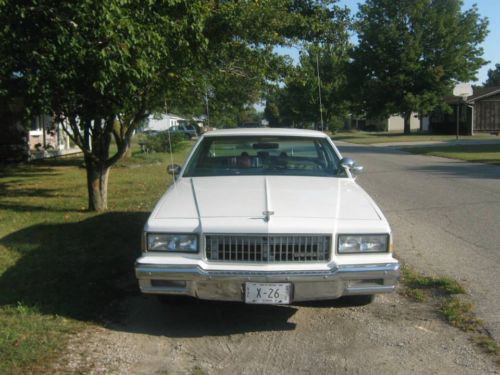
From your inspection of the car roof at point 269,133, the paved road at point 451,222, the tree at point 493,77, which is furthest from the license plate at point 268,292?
the tree at point 493,77

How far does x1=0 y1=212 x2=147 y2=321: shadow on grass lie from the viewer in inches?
213

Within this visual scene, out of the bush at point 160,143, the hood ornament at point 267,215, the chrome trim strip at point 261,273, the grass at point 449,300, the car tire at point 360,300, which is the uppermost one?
the bush at point 160,143

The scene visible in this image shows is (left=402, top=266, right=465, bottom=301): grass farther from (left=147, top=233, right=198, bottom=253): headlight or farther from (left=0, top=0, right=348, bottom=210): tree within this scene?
(left=0, top=0, right=348, bottom=210): tree

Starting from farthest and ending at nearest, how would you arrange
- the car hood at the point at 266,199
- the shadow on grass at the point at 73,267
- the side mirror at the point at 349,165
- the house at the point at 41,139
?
the house at the point at 41,139 < the side mirror at the point at 349,165 < the shadow on grass at the point at 73,267 < the car hood at the point at 266,199

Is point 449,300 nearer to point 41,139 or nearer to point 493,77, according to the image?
point 41,139

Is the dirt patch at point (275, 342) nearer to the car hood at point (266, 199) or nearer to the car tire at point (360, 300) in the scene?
the car tire at point (360, 300)

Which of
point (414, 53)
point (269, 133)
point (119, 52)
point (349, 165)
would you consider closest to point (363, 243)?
point (349, 165)

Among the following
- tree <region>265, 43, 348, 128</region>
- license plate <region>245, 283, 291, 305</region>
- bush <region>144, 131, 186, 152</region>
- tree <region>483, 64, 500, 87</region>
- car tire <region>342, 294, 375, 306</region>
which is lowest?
car tire <region>342, 294, 375, 306</region>

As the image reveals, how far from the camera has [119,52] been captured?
272 inches

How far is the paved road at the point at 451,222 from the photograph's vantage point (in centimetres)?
616

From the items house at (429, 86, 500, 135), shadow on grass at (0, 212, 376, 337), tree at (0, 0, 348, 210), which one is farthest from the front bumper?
house at (429, 86, 500, 135)

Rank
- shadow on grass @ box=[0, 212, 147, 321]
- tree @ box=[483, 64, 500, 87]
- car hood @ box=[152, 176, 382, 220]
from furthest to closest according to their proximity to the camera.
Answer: tree @ box=[483, 64, 500, 87] < shadow on grass @ box=[0, 212, 147, 321] < car hood @ box=[152, 176, 382, 220]

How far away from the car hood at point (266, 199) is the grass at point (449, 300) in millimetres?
1130

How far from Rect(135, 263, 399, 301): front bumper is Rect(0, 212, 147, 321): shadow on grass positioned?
3.31 ft
